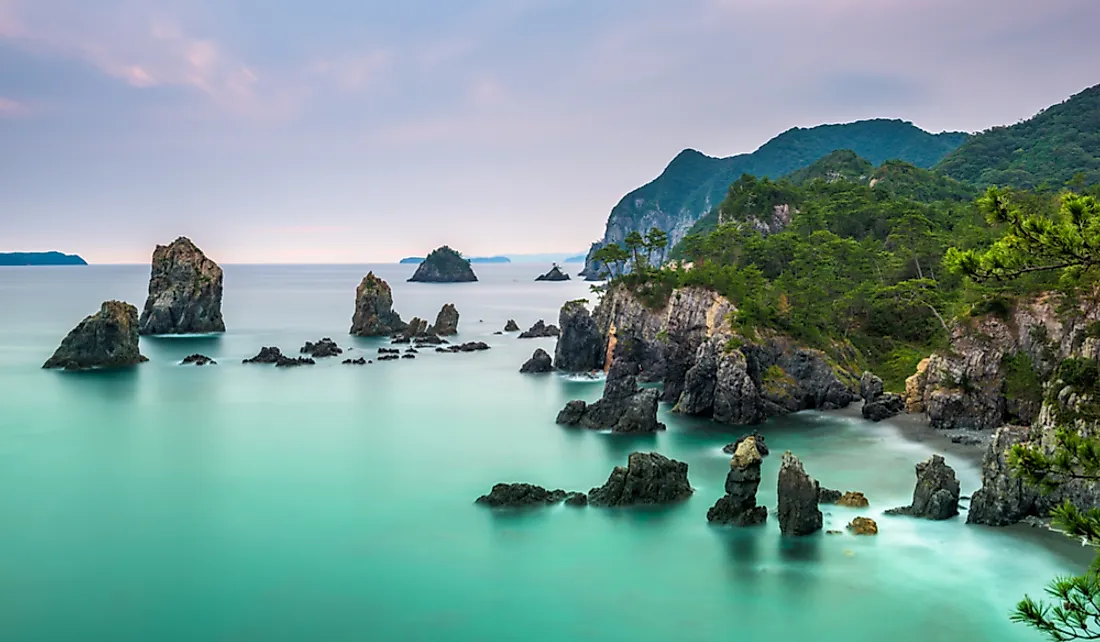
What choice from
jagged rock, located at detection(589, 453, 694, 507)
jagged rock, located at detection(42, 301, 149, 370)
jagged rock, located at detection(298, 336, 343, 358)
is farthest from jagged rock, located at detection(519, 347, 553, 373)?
jagged rock, located at detection(589, 453, 694, 507)

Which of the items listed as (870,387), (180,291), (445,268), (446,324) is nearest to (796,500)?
(870,387)

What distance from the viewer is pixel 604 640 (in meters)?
16.1

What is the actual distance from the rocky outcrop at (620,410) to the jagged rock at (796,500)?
12216mm

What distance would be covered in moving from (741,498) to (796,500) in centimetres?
170

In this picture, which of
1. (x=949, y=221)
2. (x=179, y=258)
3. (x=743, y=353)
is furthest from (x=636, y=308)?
(x=179, y=258)

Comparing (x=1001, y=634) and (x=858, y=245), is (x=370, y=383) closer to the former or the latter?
(x=858, y=245)

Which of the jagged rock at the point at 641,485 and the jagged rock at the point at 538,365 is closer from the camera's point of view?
the jagged rock at the point at 641,485

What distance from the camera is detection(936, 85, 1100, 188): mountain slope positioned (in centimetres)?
9138

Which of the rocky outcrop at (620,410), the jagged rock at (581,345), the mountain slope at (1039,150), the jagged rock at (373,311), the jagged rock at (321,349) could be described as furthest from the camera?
the mountain slope at (1039,150)

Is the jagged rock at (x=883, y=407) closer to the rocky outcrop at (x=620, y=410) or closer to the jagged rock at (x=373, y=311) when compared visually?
the rocky outcrop at (x=620, y=410)

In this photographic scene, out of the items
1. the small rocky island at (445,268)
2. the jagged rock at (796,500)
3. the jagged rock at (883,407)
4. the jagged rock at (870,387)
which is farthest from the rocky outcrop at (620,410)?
the small rocky island at (445,268)

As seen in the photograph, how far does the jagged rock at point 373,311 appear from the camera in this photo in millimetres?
76625

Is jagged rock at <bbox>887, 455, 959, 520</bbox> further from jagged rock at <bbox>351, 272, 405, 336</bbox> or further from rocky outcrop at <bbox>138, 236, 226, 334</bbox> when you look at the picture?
rocky outcrop at <bbox>138, 236, 226, 334</bbox>

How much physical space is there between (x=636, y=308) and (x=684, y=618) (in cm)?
3114
